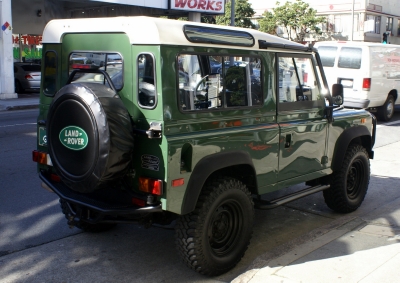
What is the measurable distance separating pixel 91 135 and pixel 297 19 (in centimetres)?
4548

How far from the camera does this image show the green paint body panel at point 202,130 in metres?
3.81

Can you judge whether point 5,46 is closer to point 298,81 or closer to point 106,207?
point 298,81

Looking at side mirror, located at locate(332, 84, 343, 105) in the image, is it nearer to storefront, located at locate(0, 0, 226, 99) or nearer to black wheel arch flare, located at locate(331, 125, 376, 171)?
black wheel arch flare, located at locate(331, 125, 376, 171)

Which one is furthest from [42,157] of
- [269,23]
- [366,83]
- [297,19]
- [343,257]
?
[269,23]

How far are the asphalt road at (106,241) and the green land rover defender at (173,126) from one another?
345 millimetres

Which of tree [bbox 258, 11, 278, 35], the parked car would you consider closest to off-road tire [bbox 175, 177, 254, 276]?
the parked car

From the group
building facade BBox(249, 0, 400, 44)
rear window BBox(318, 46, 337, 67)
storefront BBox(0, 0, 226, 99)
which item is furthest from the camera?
building facade BBox(249, 0, 400, 44)

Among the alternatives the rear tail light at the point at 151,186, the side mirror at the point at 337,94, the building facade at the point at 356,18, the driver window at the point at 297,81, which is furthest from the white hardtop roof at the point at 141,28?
the building facade at the point at 356,18

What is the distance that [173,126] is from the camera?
3.85m

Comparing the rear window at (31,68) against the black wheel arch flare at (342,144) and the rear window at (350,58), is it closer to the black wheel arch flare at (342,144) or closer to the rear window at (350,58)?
the rear window at (350,58)

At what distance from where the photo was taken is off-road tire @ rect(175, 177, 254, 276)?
4.05 metres

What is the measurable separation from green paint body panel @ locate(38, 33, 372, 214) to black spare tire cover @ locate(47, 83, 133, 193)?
228 millimetres

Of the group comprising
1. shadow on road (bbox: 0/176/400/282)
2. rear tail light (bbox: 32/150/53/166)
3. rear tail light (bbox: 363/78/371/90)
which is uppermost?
rear tail light (bbox: 363/78/371/90)

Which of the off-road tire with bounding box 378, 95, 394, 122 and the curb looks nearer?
the off-road tire with bounding box 378, 95, 394, 122
